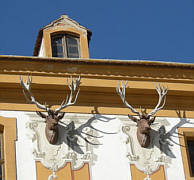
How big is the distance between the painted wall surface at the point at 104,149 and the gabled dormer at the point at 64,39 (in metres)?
2.66

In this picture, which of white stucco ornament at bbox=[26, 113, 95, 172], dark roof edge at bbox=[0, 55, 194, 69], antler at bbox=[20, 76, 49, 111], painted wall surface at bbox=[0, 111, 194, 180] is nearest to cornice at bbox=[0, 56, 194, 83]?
dark roof edge at bbox=[0, 55, 194, 69]

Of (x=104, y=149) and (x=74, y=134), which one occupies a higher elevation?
(x=74, y=134)

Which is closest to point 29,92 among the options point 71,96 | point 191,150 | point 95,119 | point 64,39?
point 71,96

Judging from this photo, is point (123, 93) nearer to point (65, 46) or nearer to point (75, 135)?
point (75, 135)

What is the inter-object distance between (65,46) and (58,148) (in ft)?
12.7

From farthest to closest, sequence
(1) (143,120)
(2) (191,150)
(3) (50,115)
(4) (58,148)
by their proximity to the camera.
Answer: (2) (191,150) → (1) (143,120) → (3) (50,115) → (4) (58,148)

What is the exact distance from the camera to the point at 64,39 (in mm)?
23781

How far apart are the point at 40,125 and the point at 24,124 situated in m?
0.38

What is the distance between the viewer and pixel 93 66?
72.1 ft

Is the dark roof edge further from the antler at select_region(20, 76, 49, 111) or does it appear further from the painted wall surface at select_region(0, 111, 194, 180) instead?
the painted wall surface at select_region(0, 111, 194, 180)

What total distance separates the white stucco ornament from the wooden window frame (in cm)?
221

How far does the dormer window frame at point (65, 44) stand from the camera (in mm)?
23500

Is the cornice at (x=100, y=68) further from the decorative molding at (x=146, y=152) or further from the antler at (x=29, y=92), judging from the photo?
the decorative molding at (x=146, y=152)

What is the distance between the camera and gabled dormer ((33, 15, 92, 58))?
23469 mm
